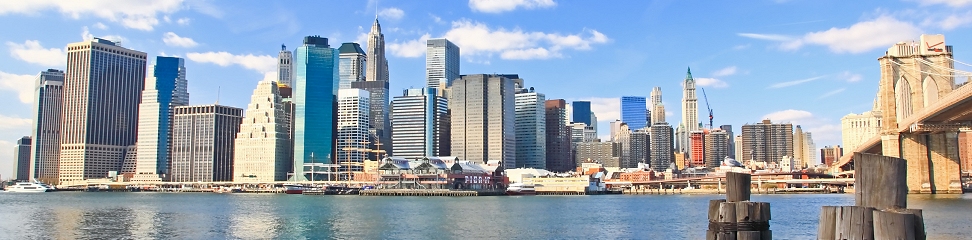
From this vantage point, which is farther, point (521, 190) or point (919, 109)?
point (521, 190)

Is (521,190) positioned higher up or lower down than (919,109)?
lower down

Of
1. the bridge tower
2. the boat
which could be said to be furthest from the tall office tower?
the bridge tower

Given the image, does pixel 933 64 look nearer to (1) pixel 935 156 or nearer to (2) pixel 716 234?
(1) pixel 935 156

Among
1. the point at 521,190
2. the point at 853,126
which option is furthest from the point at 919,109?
the point at 853,126

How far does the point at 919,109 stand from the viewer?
249 feet

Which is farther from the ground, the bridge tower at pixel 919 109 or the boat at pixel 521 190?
the bridge tower at pixel 919 109

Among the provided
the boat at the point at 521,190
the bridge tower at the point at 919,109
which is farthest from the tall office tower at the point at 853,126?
the bridge tower at the point at 919,109

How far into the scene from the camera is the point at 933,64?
76.4 metres

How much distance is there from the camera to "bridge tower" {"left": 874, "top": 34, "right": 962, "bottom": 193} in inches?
2894

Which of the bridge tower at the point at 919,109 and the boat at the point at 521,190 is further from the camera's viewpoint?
the boat at the point at 521,190

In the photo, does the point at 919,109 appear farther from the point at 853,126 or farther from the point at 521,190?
the point at 853,126

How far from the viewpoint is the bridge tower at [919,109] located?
241 ft

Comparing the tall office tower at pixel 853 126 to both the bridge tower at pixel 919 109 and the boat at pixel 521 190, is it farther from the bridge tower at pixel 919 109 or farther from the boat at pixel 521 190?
the bridge tower at pixel 919 109

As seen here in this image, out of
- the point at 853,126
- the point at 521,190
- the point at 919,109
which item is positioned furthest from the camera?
the point at 853,126
